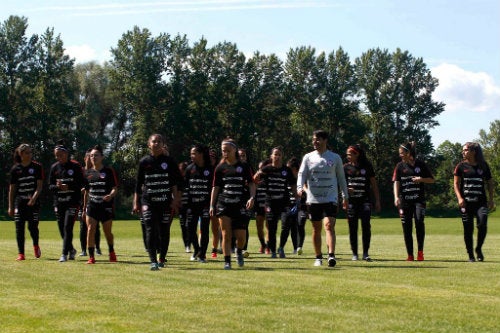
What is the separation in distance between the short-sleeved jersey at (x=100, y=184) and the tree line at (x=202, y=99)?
190ft

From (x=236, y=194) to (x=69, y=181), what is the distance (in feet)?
13.5

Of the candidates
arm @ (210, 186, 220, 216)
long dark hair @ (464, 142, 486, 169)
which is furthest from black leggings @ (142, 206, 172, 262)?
long dark hair @ (464, 142, 486, 169)

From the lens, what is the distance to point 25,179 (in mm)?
16969

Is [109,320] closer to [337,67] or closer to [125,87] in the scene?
[125,87]

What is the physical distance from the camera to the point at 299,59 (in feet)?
304

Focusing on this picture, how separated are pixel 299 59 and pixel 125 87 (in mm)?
21935

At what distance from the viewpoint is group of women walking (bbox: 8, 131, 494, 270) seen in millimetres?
14016

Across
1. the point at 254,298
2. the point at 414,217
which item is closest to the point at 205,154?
the point at 414,217

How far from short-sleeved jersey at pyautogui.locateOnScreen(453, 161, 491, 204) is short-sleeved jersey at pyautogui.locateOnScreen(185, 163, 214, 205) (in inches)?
185

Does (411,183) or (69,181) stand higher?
(69,181)

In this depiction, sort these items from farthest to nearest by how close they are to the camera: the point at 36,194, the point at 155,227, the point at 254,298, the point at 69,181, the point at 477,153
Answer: the point at 36,194 < the point at 69,181 < the point at 477,153 < the point at 155,227 < the point at 254,298

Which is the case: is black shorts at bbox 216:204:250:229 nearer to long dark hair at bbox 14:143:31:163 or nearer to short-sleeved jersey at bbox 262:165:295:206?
short-sleeved jersey at bbox 262:165:295:206

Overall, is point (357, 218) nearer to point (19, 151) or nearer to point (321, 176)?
point (321, 176)

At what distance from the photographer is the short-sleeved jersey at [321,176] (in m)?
13.9
